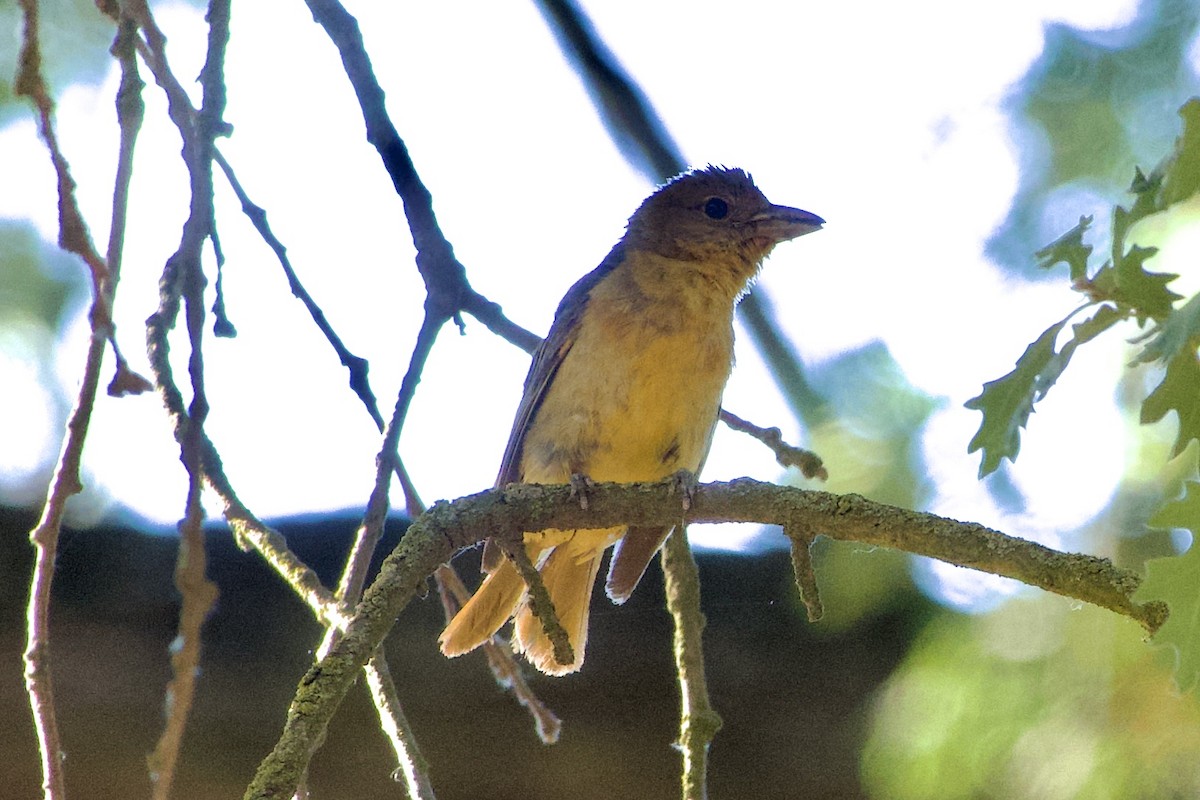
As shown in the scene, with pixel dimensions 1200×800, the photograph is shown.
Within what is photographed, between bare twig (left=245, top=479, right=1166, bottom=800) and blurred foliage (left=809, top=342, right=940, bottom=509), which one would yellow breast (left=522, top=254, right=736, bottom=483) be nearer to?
blurred foliage (left=809, top=342, right=940, bottom=509)

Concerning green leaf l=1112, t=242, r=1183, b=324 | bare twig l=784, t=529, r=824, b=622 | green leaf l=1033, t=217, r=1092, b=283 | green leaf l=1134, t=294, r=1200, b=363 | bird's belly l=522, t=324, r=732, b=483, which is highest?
bird's belly l=522, t=324, r=732, b=483

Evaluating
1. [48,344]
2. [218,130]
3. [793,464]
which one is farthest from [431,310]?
[48,344]

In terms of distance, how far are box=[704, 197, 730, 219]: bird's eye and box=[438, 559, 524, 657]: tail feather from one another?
5.93 ft

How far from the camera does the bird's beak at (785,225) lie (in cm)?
485

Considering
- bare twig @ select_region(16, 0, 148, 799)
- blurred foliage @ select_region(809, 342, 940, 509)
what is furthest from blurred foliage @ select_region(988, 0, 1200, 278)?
bare twig @ select_region(16, 0, 148, 799)

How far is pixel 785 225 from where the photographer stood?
4855 millimetres

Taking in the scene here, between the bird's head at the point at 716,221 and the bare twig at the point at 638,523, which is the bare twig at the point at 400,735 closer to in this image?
the bare twig at the point at 638,523

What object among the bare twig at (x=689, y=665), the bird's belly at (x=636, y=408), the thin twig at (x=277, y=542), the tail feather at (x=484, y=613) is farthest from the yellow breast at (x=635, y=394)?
the thin twig at (x=277, y=542)

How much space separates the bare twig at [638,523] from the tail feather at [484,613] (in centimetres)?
59

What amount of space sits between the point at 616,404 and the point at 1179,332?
103 inches

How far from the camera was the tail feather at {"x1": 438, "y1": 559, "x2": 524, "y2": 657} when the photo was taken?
325 centimetres

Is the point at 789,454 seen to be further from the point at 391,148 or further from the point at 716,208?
the point at 716,208

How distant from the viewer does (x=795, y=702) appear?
403 centimetres

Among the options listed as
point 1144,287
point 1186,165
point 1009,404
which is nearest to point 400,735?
point 1009,404
